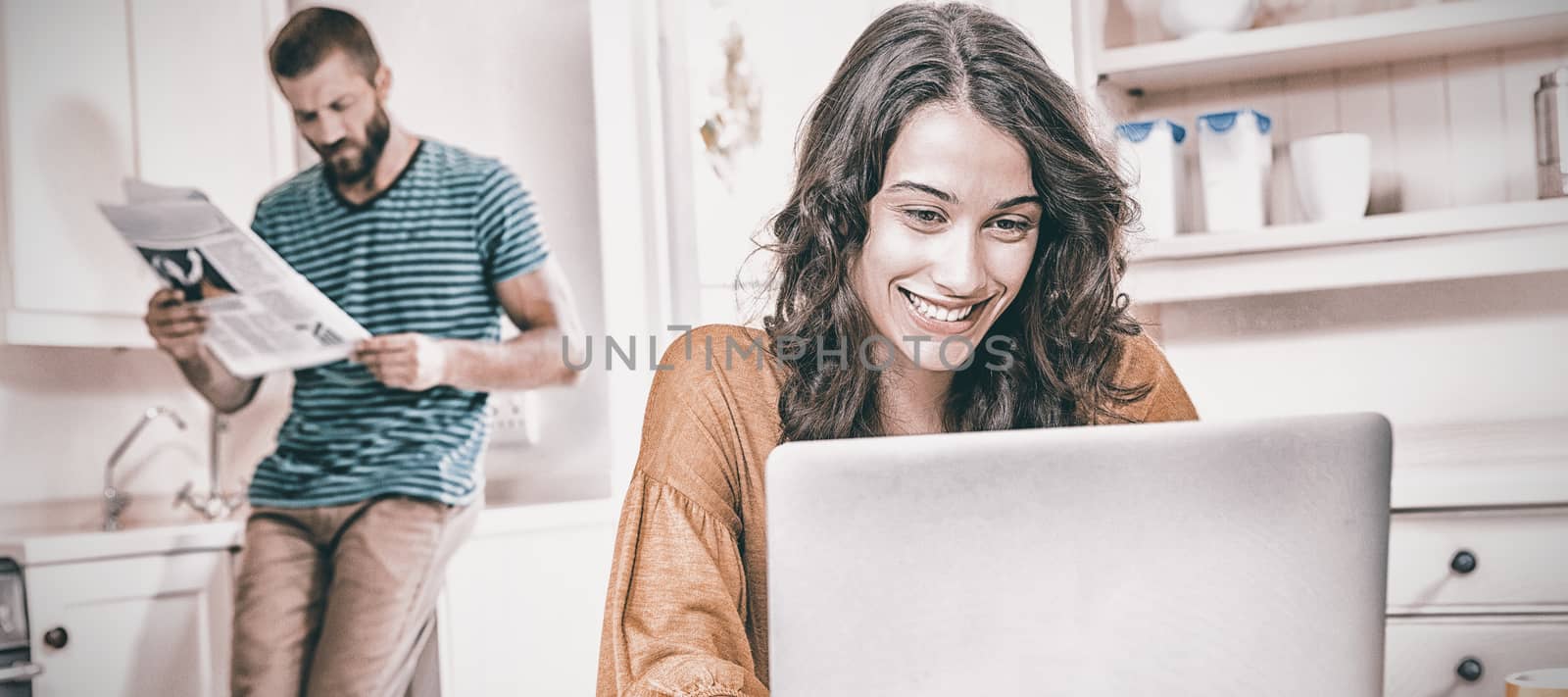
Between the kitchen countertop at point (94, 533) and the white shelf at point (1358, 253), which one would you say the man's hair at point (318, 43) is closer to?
the kitchen countertop at point (94, 533)

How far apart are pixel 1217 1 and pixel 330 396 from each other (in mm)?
1483

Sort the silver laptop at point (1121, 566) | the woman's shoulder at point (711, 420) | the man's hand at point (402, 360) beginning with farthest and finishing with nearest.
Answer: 1. the man's hand at point (402, 360)
2. the woman's shoulder at point (711, 420)
3. the silver laptop at point (1121, 566)

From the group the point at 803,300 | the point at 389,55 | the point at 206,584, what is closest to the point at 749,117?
the point at 389,55

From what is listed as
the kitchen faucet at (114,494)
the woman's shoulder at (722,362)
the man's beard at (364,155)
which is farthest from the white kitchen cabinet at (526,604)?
the woman's shoulder at (722,362)

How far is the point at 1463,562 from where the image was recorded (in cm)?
162

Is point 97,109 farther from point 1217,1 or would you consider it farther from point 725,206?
point 1217,1

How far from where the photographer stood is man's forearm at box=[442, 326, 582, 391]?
6.49 ft

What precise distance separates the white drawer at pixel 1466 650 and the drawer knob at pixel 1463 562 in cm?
7

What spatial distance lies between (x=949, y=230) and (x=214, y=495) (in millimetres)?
1283

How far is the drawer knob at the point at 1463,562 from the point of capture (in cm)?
162

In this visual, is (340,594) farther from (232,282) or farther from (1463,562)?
(1463,562)

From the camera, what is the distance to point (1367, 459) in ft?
1.85

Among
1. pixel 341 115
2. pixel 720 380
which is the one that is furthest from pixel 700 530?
pixel 341 115

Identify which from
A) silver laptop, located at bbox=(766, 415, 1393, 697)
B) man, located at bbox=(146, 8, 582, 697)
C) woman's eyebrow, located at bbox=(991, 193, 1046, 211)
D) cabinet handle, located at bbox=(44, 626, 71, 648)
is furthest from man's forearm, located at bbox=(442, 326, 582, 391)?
silver laptop, located at bbox=(766, 415, 1393, 697)
